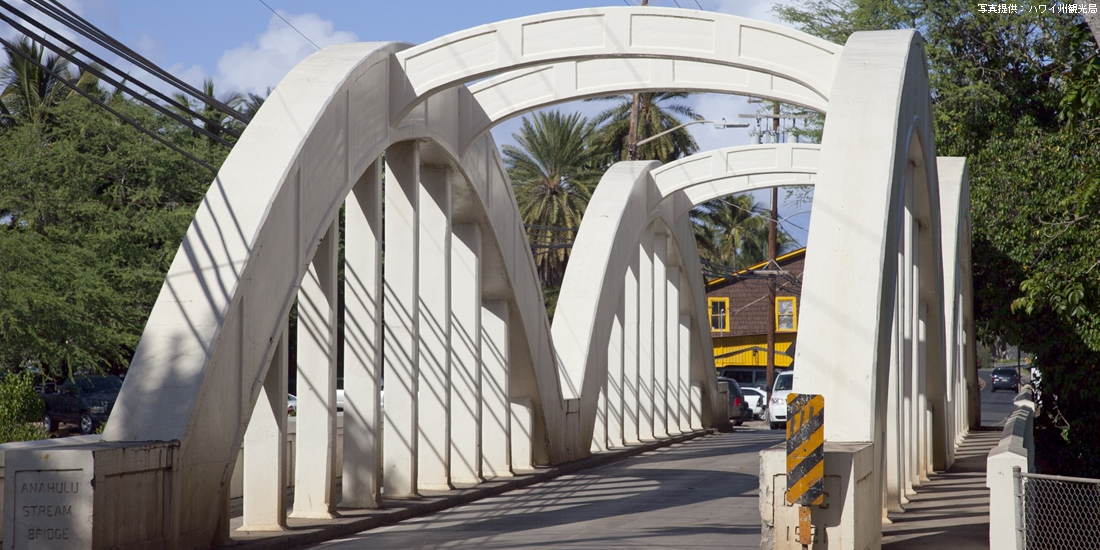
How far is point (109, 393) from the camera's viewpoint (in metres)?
27.8

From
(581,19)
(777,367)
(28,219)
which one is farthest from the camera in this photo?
(777,367)

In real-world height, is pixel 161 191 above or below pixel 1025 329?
above

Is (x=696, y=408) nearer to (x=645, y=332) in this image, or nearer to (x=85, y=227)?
(x=645, y=332)

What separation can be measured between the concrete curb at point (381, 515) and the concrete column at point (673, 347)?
8.07 metres

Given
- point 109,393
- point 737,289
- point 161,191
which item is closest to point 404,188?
point 109,393

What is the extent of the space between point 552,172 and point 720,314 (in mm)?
19824

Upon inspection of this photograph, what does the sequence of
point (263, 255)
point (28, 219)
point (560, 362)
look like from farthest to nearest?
1. point (28, 219)
2. point (560, 362)
3. point (263, 255)

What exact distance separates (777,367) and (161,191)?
36.4 meters

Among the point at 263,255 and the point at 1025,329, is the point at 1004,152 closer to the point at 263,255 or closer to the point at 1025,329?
the point at 1025,329

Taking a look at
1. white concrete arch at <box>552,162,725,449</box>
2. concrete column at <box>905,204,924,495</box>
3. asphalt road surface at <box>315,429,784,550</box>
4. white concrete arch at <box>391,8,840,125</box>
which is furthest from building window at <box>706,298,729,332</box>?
white concrete arch at <box>391,8,840,125</box>

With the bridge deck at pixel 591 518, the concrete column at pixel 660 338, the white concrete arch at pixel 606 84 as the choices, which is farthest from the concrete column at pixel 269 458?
the concrete column at pixel 660 338

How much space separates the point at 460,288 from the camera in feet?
53.1

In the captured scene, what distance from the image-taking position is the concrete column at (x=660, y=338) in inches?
1021

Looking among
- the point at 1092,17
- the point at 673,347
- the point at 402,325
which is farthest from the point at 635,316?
the point at 1092,17
